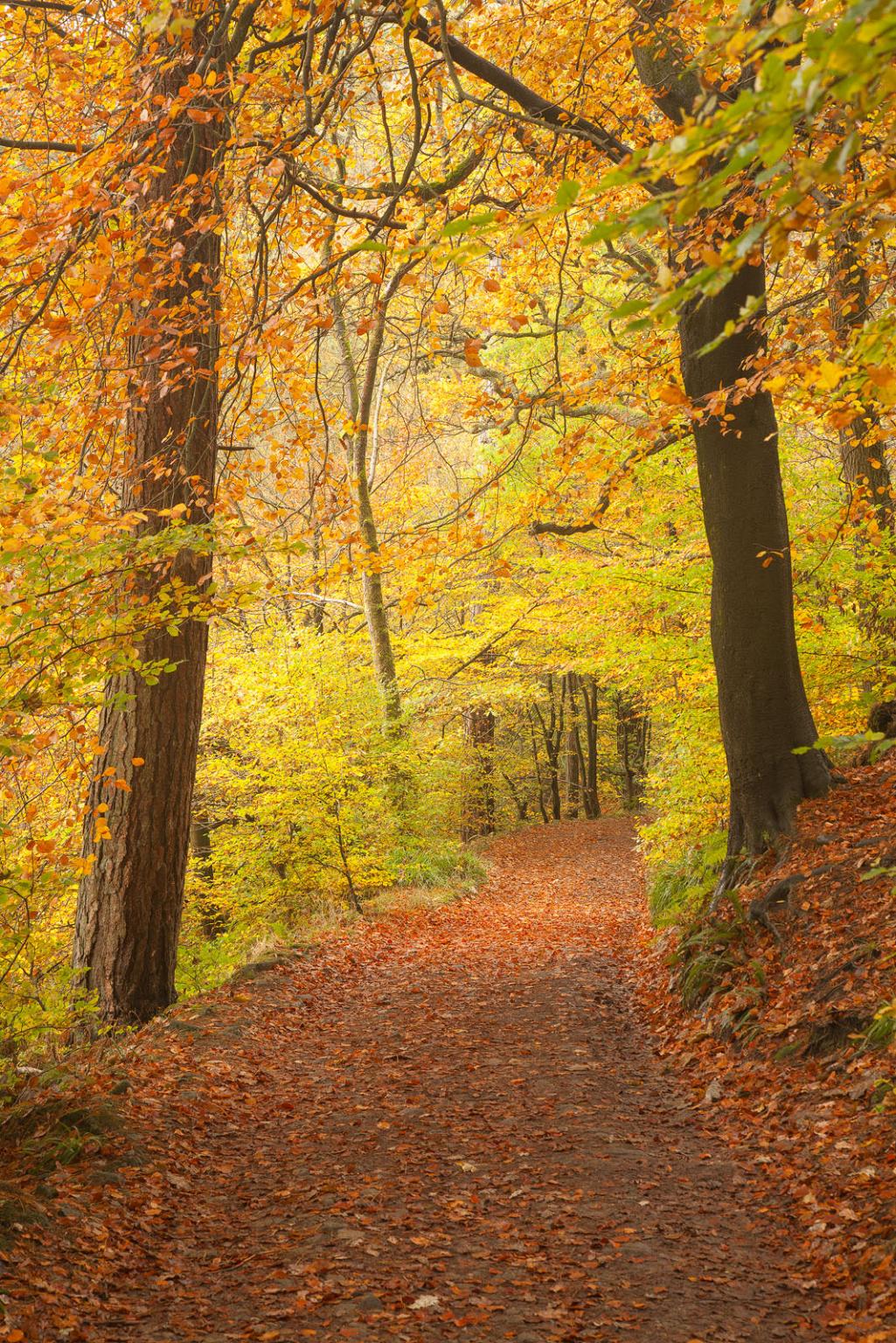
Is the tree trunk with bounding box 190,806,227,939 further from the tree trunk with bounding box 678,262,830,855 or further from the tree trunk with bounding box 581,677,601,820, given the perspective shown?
the tree trunk with bounding box 581,677,601,820

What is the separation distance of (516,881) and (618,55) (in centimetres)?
1168

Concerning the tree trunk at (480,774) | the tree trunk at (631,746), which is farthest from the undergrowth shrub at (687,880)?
the tree trunk at (631,746)

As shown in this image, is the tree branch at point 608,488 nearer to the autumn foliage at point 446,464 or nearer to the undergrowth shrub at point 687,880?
the autumn foliage at point 446,464

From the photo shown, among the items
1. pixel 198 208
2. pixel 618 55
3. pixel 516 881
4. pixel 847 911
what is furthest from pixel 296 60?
pixel 516 881

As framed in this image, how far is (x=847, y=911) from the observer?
6082 mm

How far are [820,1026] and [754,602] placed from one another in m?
3.20

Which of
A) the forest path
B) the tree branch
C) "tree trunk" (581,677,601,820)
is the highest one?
the tree branch

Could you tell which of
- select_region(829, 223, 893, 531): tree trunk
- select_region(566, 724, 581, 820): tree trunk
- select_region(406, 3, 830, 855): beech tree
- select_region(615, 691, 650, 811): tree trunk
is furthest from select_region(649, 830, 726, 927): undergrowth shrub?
select_region(566, 724, 581, 820): tree trunk

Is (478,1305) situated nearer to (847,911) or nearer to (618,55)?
(847,911)

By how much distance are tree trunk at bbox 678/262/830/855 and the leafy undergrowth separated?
0.35 meters

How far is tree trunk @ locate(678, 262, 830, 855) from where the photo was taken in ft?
24.3

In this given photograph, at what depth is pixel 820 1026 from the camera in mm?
5387

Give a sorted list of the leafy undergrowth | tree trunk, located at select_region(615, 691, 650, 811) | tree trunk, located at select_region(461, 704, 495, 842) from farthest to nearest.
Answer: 1. tree trunk, located at select_region(615, 691, 650, 811)
2. tree trunk, located at select_region(461, 704, 495, 842)
3. the leafy undergrowth

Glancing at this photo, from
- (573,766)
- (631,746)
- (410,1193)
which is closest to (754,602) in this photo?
(410,1193)
